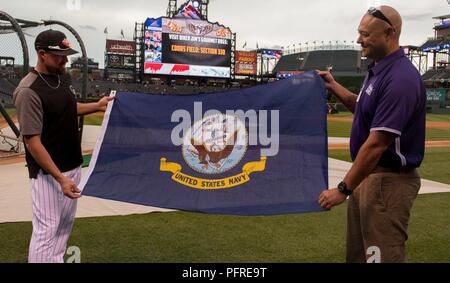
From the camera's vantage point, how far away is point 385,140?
8.03 feet

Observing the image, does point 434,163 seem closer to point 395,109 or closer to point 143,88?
point 395,109

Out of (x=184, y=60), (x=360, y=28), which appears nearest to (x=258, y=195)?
(x=360, y=28)

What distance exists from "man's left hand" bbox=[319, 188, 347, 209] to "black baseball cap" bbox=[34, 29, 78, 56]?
205cm

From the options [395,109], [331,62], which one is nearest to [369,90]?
[395,109]

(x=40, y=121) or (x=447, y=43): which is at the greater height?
(x=447, y=43)

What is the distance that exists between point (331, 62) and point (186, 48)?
5539 centimetres

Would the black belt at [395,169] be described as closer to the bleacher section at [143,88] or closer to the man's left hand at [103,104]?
the man's left hand at [103,104]

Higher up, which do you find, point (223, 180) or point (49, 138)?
point (49, 138)

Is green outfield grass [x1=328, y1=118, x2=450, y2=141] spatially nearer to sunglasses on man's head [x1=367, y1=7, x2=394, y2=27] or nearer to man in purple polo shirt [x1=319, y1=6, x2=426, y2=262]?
man in purple polo shirt [x1=319, y1=6, x2=426, y2=262]

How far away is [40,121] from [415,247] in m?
4.10

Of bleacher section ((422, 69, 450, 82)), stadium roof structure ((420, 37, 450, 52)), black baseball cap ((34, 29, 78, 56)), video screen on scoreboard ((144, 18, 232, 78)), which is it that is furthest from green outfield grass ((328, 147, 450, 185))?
stadium roof structure ((420, 37, 450, 52))

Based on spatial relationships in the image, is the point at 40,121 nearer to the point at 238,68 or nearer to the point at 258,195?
the point at 258,195

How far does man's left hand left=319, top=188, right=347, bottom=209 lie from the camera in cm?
267

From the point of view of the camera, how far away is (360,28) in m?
2.67
